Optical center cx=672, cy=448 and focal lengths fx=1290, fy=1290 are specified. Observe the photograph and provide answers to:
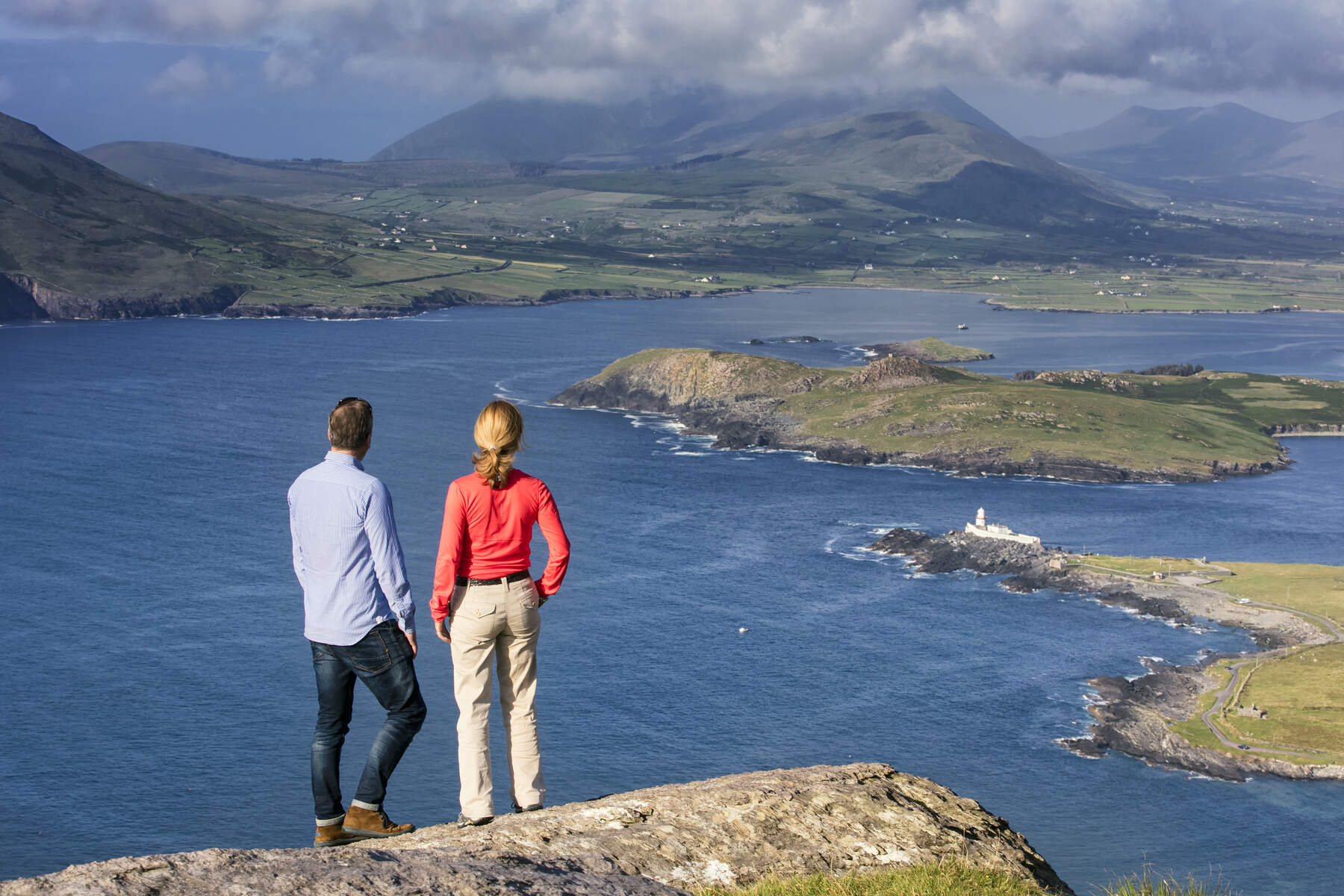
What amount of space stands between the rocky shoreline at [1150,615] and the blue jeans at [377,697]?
63.9 meters

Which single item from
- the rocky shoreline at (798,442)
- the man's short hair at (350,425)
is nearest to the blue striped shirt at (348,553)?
the man's short hair at (350,425)

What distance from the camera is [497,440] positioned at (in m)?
13.5

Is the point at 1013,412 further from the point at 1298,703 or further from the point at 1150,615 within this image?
the point at 1298,703

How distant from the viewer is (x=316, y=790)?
45.2 ft

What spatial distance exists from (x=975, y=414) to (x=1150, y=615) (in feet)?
219

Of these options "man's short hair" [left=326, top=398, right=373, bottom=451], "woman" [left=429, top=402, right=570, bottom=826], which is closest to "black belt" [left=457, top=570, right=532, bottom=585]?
"woman" [left=429, top=402, right=570, bottom=826]

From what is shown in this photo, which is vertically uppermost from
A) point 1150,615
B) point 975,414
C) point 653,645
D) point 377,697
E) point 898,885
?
point 377,697

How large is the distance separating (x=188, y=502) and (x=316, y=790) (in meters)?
118

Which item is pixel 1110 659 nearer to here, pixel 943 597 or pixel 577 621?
pixel 943 597

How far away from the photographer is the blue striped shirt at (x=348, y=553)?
527 inches

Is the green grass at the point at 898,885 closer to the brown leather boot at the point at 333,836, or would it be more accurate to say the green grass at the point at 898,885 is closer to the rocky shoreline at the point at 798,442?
the brown leather boot at the point at 333,836

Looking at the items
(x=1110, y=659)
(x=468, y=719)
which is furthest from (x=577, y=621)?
(x=468, y=719)

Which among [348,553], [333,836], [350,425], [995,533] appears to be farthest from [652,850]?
[995,533]

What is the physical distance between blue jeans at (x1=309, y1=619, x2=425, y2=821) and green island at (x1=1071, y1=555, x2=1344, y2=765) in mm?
65974
